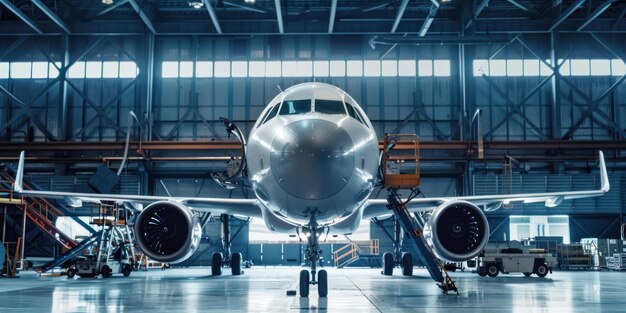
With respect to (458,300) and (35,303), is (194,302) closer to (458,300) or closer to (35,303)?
(35,303)

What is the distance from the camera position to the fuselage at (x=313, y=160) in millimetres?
9234

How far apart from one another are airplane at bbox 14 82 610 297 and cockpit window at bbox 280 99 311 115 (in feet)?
0.06

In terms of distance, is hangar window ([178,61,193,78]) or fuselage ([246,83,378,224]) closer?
fuselage ([246,83,378,224])

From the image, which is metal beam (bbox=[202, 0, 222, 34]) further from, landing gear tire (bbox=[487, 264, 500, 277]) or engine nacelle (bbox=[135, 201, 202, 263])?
engine nacelle (bbox=[135, 201, 202, 263])

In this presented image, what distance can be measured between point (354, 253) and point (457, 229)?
22.5m

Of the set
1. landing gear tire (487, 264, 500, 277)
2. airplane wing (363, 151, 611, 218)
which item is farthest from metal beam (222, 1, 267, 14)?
airplane wing (363, 151, 611, 218)

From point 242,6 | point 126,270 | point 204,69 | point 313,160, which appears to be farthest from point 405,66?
point 313,160

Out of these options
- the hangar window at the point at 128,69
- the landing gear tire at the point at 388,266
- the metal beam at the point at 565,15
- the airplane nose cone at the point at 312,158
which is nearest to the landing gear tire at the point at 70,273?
the landing gear tire at the point at 388,266

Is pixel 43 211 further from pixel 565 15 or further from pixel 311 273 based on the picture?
pixel 565 15

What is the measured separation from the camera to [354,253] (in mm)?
35906

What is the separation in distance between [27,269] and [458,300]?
23057 millimetres

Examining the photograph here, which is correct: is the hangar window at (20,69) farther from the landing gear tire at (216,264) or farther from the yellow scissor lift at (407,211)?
the yellow scissor lift at (407,211)

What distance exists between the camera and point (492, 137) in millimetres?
34531

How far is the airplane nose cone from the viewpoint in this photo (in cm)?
917
